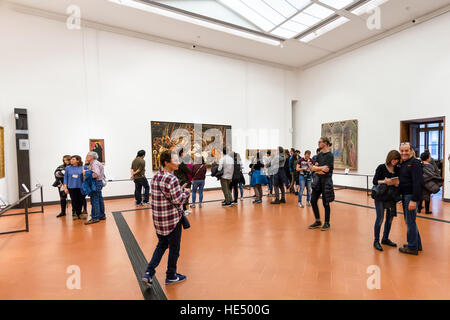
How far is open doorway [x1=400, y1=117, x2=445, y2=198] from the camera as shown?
8125mm

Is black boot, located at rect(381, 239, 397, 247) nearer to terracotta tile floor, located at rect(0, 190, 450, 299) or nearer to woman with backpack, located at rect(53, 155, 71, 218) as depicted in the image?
terracotta tile floor, located at rect(0, 190, 450, 299)

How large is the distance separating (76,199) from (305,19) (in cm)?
900

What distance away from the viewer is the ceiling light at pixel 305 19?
8.35m

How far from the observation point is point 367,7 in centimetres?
753

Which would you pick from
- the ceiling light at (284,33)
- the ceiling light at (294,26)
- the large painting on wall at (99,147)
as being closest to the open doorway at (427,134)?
the ceiling light at (294,26)

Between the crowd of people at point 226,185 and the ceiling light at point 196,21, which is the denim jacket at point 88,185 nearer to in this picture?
the crowd of people at point 226,185

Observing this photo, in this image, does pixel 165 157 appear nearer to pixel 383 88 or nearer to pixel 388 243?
pixel 388 243

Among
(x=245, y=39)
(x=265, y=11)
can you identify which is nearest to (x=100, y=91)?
(x=245, y=39)

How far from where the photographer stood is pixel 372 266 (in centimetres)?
329

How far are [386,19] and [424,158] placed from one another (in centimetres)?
528

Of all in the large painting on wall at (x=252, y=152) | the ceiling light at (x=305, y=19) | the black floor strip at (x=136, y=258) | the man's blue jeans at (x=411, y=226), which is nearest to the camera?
the black floor strip at (x=136, y=258)

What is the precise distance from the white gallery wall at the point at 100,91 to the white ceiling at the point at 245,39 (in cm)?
47

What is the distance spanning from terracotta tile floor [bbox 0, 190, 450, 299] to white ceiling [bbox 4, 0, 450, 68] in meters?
6.21

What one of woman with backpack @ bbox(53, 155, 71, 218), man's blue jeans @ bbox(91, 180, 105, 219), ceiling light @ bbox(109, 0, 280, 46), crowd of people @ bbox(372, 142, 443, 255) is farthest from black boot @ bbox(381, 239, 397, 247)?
ceiling light @ bbox(109, 0, 280, 46)
